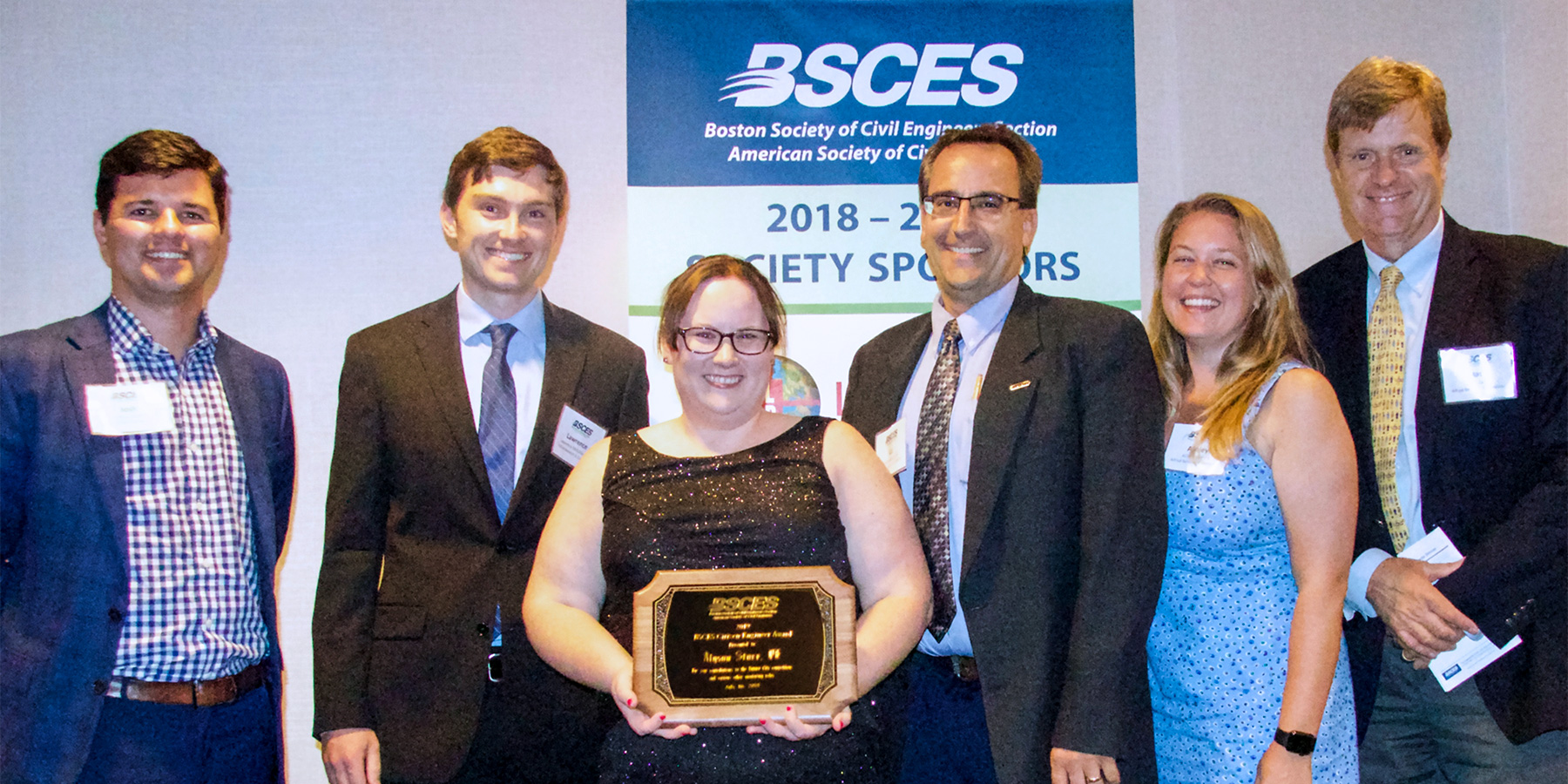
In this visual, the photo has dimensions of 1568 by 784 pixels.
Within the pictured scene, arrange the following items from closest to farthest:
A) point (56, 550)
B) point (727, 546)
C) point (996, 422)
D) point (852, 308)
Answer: point (727, 546) → point (996, 422) → point (56, 550) → point (852, 308)

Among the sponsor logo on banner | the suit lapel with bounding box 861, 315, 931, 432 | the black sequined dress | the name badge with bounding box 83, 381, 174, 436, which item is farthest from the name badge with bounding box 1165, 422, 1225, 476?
the name badge with bounding box 83, 381, 174, 436

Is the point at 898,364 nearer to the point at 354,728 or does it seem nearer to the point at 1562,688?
the point at 354,728

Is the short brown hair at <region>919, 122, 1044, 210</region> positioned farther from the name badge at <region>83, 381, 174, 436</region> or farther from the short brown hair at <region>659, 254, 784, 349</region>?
the name badge at <region>83, 381, 174, 436</region>

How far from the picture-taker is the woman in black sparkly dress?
77.3 inches

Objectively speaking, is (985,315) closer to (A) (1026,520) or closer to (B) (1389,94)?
(A) (1026,520)

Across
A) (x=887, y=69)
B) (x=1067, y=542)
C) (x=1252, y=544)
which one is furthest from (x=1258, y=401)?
(x=887, y=69)

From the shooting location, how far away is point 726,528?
6.63 feet

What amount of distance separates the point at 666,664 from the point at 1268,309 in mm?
1569

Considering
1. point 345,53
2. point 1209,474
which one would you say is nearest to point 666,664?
→ point 1209,474

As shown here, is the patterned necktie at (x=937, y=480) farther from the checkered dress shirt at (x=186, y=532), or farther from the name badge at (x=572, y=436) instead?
the checkered dress shirt at (x=186, y=532)

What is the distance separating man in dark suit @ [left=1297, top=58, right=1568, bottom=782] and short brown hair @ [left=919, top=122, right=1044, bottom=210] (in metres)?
0.89

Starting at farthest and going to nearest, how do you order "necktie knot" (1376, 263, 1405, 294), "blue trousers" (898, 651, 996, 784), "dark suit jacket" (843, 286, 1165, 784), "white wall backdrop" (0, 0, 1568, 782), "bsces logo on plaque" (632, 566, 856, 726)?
1. "white wall backdrop" (0, 0, 1568, 782)
2. "necktie knot" (1376, 263, 1405, 294)
3. "blue trousers" (898, 651, 996, 784)
4. "dark suit jacket" (843, 286, 1165, 784)
5. "bsces logo on plaque" (632, 566, 856, 726)

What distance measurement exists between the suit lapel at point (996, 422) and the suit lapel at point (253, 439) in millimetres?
1677

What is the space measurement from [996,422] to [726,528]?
628mm
